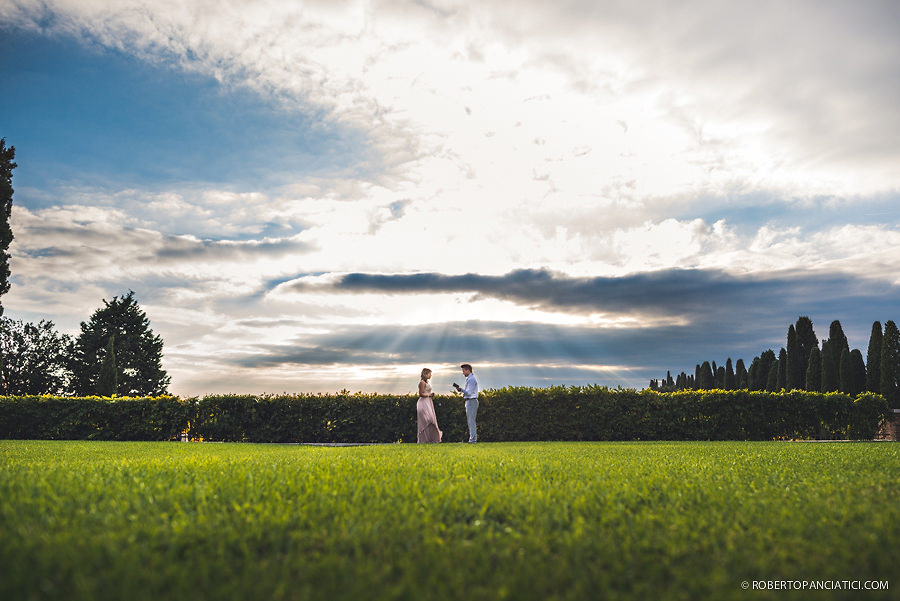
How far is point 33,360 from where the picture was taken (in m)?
43.3

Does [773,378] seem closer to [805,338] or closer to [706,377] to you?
[805,338]

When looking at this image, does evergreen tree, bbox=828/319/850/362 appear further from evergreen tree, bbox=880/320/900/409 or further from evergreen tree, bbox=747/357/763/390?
evergreen tree, bbox=747/357/763/390

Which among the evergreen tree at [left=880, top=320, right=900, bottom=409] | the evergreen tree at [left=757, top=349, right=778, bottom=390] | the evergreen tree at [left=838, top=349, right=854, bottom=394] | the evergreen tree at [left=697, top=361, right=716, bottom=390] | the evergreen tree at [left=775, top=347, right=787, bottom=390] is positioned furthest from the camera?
the evergreen tree at [left=697, top=361, right=716, bottom=390]

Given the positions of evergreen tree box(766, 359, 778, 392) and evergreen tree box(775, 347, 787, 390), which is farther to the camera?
evergreen tree box(766, 359, 778, 392)

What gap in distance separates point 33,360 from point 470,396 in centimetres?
4302

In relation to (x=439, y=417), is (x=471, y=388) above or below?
above

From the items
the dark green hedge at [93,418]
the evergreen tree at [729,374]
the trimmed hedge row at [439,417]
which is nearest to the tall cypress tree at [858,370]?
the evergreen tree at [729,374]

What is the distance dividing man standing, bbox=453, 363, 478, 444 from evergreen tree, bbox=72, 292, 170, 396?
123ft

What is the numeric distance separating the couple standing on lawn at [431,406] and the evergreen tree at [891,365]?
3191 centimetres

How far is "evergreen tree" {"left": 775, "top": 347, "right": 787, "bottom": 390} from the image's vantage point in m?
42.7

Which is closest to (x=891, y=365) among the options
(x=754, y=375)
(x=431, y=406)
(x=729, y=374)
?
(x=754, y=375)

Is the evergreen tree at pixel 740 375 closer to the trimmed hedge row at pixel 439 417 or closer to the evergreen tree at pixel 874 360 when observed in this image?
the evergreen tree at pixel 874 360

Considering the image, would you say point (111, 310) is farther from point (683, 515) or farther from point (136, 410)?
point (683, 515)

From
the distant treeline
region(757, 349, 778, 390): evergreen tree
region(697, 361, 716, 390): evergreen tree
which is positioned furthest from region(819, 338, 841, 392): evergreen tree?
region(697, 361, 716, 390): evergreen tree
